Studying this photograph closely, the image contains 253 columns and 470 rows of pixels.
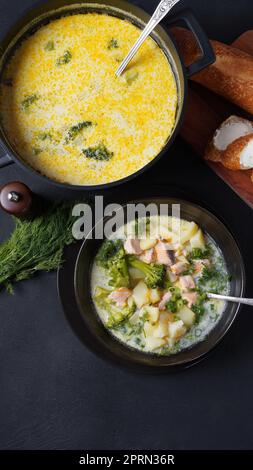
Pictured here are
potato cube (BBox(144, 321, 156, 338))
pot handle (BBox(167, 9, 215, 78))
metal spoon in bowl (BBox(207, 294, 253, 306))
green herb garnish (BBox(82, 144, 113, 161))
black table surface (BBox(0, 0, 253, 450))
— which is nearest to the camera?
pot handle (BBox(167, 9, 215, 78))

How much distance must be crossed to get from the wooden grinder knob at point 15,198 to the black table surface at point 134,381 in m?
0.25

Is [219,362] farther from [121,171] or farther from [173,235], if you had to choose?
[121,171]

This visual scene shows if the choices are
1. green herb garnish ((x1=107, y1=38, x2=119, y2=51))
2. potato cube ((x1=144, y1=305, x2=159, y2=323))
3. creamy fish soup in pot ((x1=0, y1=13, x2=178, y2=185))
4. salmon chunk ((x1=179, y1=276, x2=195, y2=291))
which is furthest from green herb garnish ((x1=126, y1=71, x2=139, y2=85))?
potato cube ((x1=144, y1=305, x2=159, y2=323))

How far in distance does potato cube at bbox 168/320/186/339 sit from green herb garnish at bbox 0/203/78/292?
67 cm

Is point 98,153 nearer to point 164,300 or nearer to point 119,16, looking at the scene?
point 119,16

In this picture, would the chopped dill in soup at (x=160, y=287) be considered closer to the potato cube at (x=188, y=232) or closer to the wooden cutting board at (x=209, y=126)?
the potato cube at (x=188, y=232)

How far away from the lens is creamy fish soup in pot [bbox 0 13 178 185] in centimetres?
254

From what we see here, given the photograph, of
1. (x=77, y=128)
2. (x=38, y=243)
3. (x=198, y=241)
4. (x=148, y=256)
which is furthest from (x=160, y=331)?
(x=77, y=128)

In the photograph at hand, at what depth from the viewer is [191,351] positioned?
2.88 meters

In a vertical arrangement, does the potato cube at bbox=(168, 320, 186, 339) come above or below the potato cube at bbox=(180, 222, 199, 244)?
below

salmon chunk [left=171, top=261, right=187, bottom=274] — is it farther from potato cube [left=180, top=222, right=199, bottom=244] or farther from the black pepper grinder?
the black pepper grinder

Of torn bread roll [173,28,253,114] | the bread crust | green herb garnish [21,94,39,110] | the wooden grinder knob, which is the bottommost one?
the wooden grinder knob

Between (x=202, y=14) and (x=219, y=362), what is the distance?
1881mm
